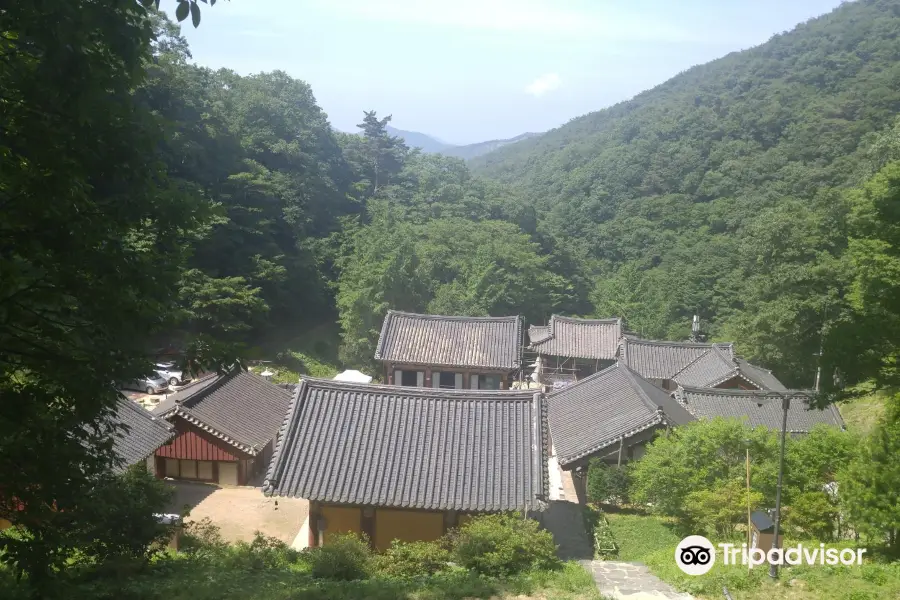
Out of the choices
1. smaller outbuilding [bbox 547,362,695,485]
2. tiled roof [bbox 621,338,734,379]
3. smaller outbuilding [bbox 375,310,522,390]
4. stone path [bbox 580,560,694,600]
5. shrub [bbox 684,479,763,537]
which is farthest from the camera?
tiled roof [bbox 621,338,734,379]

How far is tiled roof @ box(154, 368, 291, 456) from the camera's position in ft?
62.6

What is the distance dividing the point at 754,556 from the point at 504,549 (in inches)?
158

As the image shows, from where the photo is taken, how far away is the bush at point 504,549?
34.1 feet

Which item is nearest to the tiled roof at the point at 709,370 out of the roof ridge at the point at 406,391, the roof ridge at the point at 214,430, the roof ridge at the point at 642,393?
the roof ridge at the point at 642,393

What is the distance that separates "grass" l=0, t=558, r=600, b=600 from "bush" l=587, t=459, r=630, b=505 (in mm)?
7082

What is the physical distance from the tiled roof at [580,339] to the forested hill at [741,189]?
616 cm

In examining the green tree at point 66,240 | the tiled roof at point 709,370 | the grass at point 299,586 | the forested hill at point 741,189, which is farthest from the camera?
the forested hill at point 741,189

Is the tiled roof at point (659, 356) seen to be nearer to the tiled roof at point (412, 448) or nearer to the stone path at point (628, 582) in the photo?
the tiled roof at point (412, 448)

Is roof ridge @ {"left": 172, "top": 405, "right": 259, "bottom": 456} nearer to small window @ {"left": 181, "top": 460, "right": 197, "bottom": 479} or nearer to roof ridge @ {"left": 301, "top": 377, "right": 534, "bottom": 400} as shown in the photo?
small window @ {"left": 181, "top": 460, "right": 197, "bottom": 479}

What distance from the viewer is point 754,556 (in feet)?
34.3

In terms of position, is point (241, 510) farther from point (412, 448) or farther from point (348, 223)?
point (348, 223)

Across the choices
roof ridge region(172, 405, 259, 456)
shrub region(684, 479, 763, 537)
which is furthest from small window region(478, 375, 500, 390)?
shrub region(684, 479, 763, 537)

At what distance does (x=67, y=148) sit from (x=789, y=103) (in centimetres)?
7303

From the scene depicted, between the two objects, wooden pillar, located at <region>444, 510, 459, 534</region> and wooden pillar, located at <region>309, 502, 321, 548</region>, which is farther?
wooden pillar, located at <region>309, 502, 321, 548</region>
